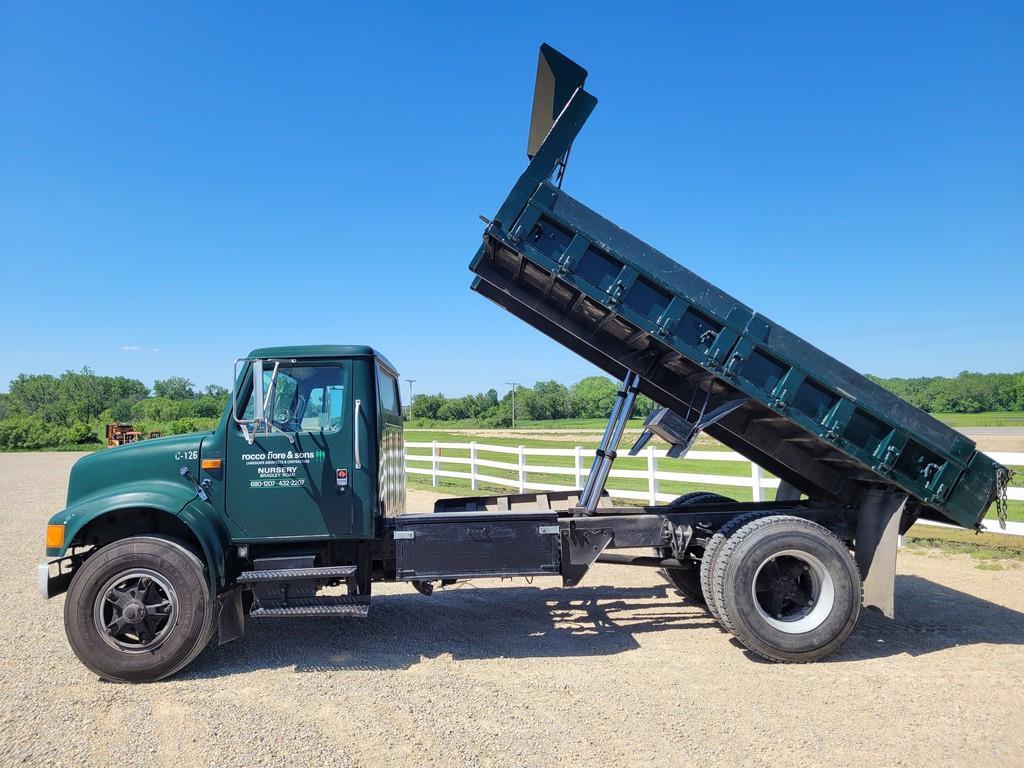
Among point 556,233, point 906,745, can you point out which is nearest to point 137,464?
point 556,233

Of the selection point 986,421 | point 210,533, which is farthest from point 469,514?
point 986,421

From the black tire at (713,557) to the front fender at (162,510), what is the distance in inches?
148

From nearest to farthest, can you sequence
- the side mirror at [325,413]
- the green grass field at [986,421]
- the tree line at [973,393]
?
the side mirror at [325,413]
the green grass field at [986,421]
the tree line at [973,393]

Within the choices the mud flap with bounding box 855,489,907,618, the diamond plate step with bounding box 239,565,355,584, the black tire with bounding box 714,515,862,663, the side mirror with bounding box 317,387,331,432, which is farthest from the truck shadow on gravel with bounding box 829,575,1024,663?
the side mirror with bounding box 317,387,331,432

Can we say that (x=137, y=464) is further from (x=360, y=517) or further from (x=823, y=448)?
(x=823, y=448)

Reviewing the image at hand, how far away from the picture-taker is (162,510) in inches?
181

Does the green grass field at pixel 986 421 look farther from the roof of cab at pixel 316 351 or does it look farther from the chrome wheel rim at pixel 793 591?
the roof of cab at pixel 316 351

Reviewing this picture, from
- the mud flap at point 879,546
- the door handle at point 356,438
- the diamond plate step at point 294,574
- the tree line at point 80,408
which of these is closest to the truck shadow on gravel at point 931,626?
the mud flap at point 879,546

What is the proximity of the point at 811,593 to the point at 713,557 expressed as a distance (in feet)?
2.79

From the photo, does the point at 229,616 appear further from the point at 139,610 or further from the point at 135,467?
the point at 135,467

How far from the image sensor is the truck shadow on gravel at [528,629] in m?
5.00

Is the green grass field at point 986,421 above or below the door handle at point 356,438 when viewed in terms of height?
below

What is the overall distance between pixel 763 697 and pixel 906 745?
851 millimetres

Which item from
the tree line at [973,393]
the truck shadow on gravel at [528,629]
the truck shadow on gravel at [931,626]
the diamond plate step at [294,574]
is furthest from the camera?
the tree line at [973,393]
